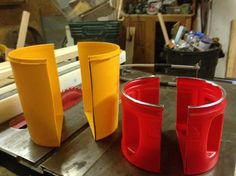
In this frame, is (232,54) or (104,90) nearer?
(104,90)

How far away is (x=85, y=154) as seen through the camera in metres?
0.55

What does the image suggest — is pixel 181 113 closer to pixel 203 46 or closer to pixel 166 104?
pixel 166 104

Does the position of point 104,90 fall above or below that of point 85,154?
above

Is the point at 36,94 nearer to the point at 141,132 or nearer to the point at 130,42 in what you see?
the point at 141,132

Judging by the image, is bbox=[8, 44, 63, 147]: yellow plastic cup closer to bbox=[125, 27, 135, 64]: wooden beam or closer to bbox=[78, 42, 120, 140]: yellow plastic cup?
bbox=[78, 42, 120, 140]: yellow plastic cup

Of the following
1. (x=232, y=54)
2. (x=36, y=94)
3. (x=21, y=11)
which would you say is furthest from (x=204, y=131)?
(x=21, y=11)

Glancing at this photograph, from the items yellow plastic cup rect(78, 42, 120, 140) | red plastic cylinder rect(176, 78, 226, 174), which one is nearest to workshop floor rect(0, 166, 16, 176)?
yellow plastic cup rect(78, 42, 120, 140)

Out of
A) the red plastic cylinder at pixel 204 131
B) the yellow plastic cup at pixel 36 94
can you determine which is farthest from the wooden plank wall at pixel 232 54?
the yellow plastic cup at pixel 36 94

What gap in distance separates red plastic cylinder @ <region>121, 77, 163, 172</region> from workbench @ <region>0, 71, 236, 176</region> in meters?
0.02

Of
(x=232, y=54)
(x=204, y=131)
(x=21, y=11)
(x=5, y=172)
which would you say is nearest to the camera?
(x=204, y=131)

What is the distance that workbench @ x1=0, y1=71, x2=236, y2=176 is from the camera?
19.4 inches

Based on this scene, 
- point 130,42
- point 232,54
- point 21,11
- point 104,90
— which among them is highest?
point 21,11

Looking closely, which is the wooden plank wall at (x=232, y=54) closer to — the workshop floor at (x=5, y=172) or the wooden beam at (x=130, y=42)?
the wooden beam at (x=130, y=42)

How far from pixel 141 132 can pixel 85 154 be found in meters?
0.16
